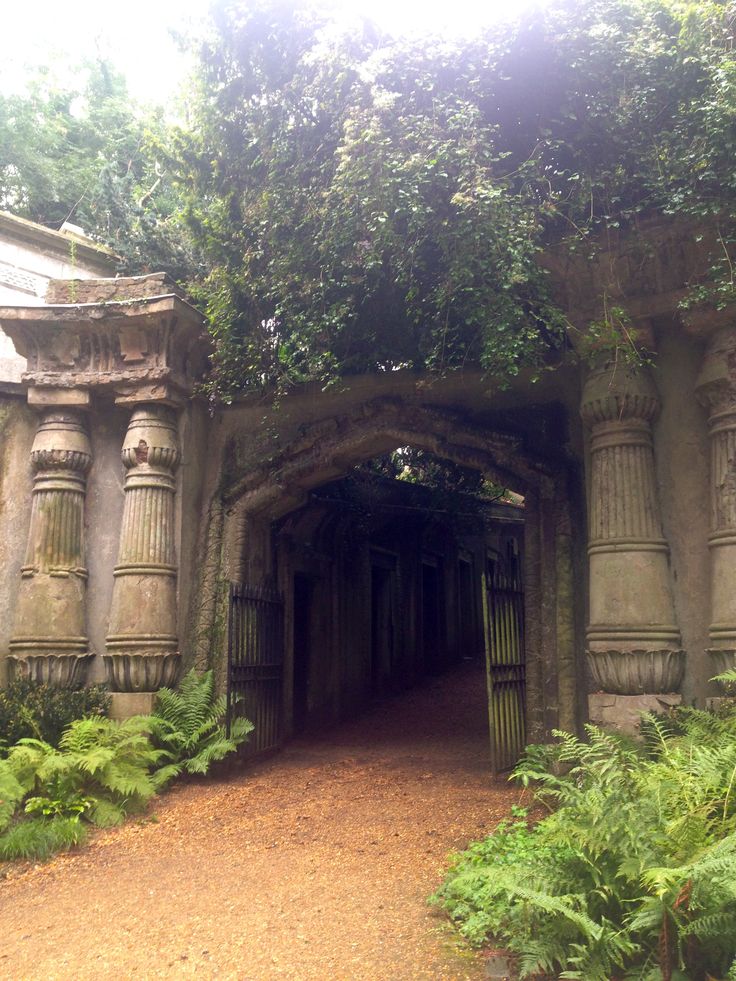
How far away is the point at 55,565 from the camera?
8297 mm

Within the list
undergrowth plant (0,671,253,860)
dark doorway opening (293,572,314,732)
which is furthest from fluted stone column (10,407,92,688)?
dark doorway opening (293,572,314,732)

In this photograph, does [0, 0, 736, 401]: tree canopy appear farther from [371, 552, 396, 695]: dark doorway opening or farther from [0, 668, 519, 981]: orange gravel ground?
[371, 552, 396, 695]: dark doorway opening

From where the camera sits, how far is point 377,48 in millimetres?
6723

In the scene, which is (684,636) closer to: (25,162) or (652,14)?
(652,14)

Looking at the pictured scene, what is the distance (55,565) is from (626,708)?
538 cm

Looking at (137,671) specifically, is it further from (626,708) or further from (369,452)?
(626,708)

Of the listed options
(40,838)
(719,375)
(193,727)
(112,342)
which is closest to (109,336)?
(112,342)

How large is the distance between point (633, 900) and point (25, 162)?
1497cm

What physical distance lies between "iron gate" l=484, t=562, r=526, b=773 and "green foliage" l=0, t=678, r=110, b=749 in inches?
140

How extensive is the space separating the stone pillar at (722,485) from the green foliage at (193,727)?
419 cm

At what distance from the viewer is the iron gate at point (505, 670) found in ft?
24.6

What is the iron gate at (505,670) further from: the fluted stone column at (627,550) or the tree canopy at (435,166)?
the tree canopy at (435,166)

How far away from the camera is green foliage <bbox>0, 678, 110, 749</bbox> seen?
744 centimetres

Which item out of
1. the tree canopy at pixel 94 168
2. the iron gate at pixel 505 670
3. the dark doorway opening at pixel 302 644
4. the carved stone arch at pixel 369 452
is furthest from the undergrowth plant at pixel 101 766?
the tree canopy at pixel 94 168
